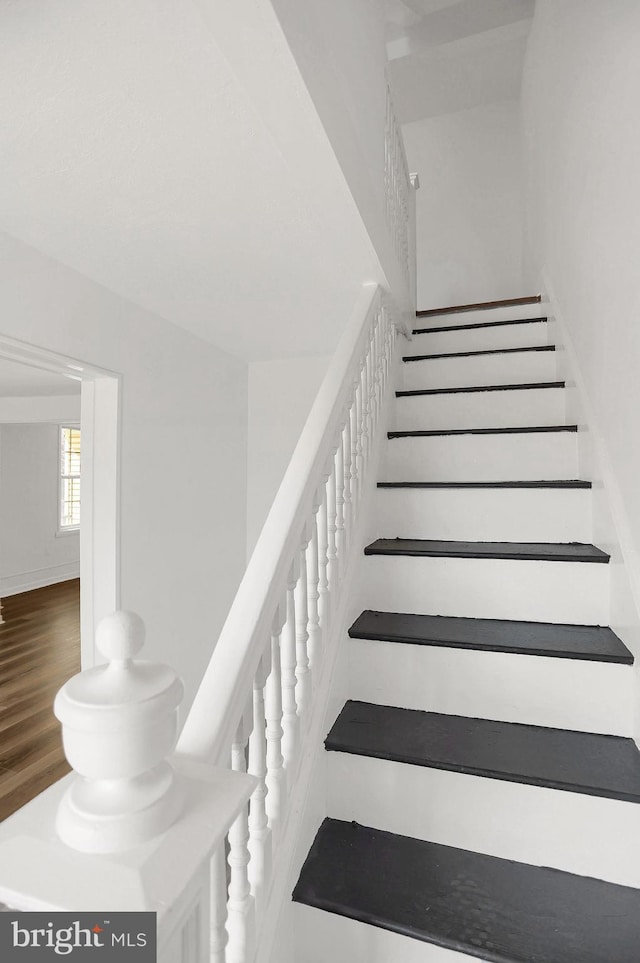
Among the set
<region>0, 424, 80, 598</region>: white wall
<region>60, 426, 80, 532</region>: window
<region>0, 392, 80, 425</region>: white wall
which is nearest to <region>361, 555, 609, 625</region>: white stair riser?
<region>0, 392, 80, 425</region>: white wall

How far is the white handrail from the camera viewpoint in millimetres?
750

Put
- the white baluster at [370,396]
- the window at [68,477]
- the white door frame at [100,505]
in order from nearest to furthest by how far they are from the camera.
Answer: the white baluster at [370,396], the white door frame at [100,505], the window at [68,477]

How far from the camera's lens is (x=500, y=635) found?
145 centimetres

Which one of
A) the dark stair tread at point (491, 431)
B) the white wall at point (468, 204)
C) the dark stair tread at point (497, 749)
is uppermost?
the white wall at point (468, 204)

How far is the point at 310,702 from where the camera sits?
1230 mm

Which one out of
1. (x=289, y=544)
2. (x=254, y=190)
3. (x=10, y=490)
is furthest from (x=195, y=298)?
(x=10, y=490)

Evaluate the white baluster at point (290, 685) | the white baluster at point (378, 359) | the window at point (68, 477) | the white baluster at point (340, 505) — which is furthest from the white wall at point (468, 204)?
the window at point (68, 477)

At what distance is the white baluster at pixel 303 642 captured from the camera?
1.18 metres

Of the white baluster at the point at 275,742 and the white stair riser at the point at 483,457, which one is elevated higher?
the white stair riser at the point at 483,457

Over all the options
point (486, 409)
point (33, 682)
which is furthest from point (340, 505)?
point (33, 682)

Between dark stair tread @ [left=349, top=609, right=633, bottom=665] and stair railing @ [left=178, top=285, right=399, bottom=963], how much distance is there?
0.16 metres

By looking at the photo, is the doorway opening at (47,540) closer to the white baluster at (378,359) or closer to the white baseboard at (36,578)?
the white baseboard at (36,578)

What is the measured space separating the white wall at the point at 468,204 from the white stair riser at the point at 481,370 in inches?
90.7

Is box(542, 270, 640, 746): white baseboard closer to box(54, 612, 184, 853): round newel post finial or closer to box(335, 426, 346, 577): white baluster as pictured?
box(335, 426, 346, 577): white baluster
